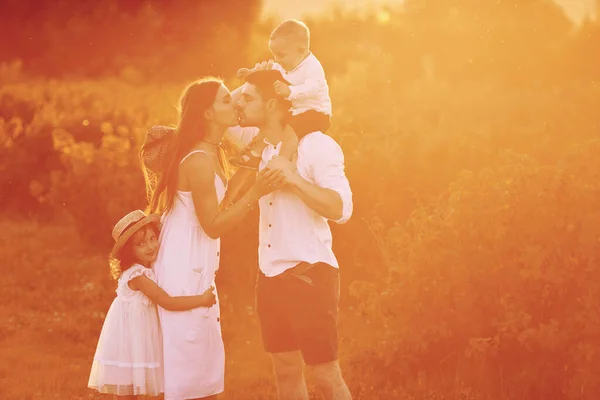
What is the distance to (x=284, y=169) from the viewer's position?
425 cm

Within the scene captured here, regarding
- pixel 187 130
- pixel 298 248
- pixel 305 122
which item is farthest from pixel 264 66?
A: pixel 298 248

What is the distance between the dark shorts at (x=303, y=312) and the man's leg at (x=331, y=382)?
4 centimetres

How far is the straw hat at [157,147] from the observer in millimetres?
4801

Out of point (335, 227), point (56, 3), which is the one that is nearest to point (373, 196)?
point (335, 227)

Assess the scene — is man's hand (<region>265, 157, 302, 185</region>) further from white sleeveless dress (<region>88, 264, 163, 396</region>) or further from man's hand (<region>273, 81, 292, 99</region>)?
white sleeveless dress (<region>88, 264, 163, 396</region>)

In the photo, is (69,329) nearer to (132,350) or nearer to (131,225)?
(132,350)

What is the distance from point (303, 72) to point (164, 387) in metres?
1.69

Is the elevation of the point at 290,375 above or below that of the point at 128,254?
below

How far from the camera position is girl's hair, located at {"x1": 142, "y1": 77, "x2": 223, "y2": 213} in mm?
4598

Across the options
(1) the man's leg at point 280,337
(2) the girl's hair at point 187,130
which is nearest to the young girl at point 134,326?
(2) the girl's hair at point 187,130

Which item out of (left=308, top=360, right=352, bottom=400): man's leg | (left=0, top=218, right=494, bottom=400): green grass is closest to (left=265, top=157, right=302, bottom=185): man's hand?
(left=308, top=360, right=352, bottom=400): man's leg

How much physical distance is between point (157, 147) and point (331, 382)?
1.48 metres

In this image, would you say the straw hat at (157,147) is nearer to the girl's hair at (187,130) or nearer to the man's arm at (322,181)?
the girl's hair at (187,130)

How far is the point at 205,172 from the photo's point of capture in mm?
4508
